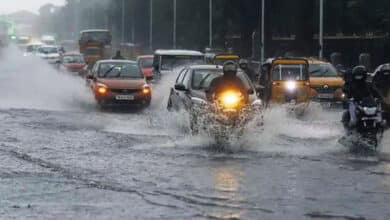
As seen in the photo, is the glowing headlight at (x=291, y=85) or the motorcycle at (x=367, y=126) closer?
the motorcycle at (x=367, y=126)

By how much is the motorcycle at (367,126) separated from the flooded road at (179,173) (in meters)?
0.27

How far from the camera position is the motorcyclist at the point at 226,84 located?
15.9 metres

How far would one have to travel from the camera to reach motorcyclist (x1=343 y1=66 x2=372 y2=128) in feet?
45.9

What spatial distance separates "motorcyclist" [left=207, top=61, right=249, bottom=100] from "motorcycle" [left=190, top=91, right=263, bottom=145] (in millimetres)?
106

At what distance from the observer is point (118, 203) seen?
9328 millimetres

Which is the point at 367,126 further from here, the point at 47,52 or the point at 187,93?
the point at 47,52

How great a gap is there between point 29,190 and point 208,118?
217 inches

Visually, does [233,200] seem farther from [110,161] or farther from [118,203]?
[110,161]

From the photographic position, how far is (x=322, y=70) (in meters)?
26.2

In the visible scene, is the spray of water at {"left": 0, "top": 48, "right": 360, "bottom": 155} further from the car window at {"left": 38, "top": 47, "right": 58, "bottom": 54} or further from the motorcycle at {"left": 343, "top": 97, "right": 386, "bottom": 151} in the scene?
the car window at {"left": 38, "top": 47, "right": 58, "bottom": 54}

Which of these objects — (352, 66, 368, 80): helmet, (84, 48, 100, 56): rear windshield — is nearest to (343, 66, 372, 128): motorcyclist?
(352, 66, 368, 80): helmet

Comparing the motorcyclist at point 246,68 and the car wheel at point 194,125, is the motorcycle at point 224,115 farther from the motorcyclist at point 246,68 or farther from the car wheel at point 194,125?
the motorcyclist at point 246,68

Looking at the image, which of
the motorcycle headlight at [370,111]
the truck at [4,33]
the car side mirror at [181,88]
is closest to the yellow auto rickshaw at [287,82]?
the car side mirror at [181,88]

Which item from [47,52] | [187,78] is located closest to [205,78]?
[187,78]
